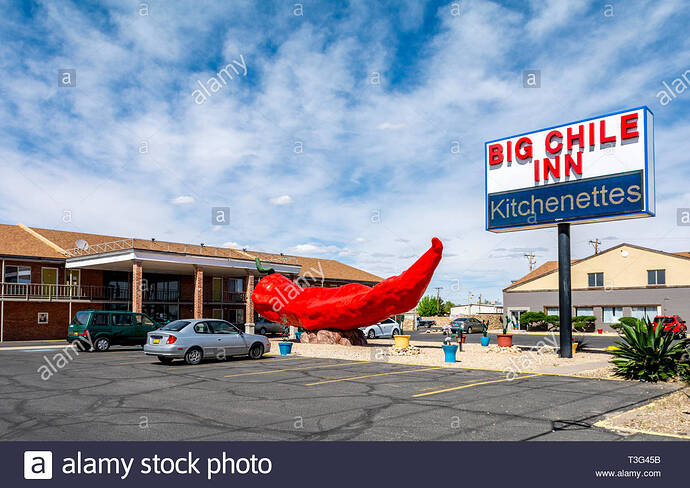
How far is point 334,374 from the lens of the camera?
15.5 metres

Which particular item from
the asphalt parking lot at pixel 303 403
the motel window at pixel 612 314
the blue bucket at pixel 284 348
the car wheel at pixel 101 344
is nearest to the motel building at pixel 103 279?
the car wheel at pixel 101 344

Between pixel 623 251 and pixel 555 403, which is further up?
pixel 623 251

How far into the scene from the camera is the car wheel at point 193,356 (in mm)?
17516

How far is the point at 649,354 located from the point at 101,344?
21561 millimetres

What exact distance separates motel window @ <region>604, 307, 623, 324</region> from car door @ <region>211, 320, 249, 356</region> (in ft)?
134

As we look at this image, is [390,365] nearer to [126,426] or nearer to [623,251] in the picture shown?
[126,426]

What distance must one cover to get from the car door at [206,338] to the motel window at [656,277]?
1661 inches

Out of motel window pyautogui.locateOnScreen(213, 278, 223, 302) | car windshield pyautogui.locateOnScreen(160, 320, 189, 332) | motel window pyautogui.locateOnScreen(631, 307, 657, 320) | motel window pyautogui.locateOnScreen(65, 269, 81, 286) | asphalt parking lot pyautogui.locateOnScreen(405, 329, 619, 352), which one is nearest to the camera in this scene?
car windshield pyautogui.locateOnScreen(160, 320, 189, 332)

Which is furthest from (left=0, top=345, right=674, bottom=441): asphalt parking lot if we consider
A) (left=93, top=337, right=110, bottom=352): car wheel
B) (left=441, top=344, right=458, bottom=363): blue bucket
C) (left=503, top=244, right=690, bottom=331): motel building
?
(left=503, top=244, right=690, bottom=331): motel building

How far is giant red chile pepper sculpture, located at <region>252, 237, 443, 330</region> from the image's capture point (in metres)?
23.2

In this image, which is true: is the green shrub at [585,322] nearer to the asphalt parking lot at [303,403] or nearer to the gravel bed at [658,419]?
the asphalt parking lot at [303,403]

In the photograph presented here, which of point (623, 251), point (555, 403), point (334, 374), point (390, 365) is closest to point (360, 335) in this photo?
point (390, 365)

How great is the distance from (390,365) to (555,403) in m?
8.23

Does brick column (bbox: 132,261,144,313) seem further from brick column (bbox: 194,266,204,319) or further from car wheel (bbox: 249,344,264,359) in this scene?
car wheel (bbox: 249,344,264,359)
